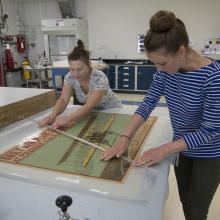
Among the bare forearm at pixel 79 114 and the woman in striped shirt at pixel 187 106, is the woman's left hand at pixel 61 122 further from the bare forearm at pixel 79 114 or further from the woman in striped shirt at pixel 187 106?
the woman in striped shirt at pixel 187 106

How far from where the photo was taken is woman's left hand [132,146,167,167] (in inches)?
40.2

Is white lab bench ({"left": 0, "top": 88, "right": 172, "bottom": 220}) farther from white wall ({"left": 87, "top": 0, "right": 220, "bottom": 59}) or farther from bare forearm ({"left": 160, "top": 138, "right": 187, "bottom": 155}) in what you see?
white wall ({"left": 87, "top": 0, "right": 220, "bottom": 59})

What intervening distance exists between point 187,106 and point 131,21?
562 cm

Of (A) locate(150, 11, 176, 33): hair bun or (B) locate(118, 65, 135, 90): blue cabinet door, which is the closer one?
(A) locate(150, 11, 176, 33): hair bun

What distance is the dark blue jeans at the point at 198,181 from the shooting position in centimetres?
117

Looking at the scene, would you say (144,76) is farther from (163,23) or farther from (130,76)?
(163,23)

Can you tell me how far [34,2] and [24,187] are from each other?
6979 millimetres

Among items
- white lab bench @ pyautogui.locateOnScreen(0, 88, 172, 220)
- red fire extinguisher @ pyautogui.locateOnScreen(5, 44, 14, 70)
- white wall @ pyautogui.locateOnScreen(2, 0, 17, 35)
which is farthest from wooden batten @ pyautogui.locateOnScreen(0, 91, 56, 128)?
white wall @ pyautogui.locateOnScreen(2, 0, 17, 35)

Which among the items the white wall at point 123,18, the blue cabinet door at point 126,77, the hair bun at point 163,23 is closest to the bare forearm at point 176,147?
the hair bun at point 163,23

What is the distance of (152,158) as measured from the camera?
1.03m

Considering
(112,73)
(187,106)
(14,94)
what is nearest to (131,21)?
(112,73)

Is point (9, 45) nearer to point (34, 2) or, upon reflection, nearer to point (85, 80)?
point (34, 2)

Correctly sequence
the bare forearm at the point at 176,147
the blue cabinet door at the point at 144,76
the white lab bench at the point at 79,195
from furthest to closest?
1. the blue cabinet door at the point at 144,76
2. the bare forearm at the point at 176,147
3. the white lab bench at the point at 79,195

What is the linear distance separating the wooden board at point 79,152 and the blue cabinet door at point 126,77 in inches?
179
